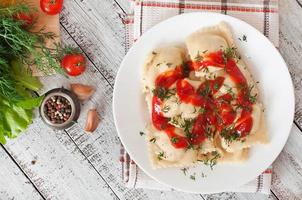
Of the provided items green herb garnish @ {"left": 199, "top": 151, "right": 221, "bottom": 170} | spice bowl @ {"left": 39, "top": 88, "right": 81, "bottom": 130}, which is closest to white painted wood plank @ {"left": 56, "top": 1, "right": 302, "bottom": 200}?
spice bowl @ {"left": 39, "top": 88, "right": 81, "bottom": 130}

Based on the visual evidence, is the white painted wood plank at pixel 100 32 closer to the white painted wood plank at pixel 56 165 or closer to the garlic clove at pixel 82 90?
the garlic clove at pixel 82 90

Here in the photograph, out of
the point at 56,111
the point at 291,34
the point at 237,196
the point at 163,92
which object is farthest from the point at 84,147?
the point at 291,34

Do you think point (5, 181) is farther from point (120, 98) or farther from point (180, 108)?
point (180, 108)

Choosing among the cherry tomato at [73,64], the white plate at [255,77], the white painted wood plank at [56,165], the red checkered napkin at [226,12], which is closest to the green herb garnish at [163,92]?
the white plate at [255,77]

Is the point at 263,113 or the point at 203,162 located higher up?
the point at 263,113

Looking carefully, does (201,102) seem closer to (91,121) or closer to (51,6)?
(91,121)

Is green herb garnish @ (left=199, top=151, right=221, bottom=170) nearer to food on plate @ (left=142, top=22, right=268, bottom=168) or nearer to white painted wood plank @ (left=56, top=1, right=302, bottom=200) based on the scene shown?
food on plate @ (left=142, top=22, right=268, bottom=168)

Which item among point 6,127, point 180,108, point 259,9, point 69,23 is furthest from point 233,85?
point 6,127
